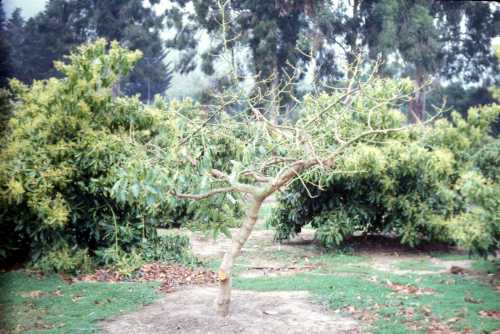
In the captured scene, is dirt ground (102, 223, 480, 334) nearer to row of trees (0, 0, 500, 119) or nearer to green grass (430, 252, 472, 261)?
green grass (430, 252, 472, 261)

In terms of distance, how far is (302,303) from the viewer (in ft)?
18.9

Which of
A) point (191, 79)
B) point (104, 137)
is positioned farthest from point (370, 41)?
point (104, 137)

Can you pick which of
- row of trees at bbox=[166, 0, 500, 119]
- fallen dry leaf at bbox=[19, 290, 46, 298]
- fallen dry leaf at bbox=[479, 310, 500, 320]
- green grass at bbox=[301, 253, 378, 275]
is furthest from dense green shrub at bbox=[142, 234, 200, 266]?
row of trees at bbox=[166, 0, 500, 119]

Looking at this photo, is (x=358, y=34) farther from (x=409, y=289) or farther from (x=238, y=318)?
(x=238, y=318)

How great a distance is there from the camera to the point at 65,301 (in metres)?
5.67

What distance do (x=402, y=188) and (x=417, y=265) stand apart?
156cm

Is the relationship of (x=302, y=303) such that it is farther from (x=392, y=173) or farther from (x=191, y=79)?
(x=191, y=79)


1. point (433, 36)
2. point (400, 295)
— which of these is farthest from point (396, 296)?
point (433, 36)

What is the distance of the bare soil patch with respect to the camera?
489 centimetres

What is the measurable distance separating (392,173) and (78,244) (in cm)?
492

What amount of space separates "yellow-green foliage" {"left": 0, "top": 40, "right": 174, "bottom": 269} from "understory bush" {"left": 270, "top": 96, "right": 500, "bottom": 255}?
2793mm

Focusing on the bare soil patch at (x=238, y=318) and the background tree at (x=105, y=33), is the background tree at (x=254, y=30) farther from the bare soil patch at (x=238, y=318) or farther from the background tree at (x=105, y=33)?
the bare soil patch at (x=238, y=318)

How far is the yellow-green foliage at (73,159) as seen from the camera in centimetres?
659

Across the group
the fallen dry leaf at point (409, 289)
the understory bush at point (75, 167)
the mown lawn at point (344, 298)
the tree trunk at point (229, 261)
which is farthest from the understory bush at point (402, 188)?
the tree trunk at point (229, 261)
